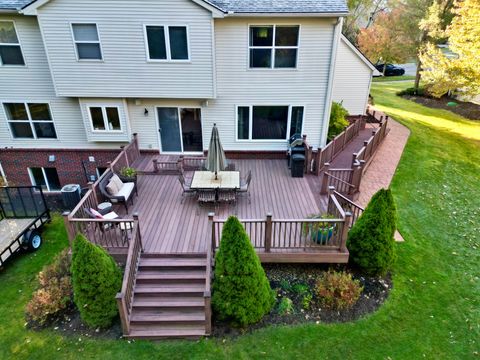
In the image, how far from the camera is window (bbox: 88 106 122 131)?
42.5 ft

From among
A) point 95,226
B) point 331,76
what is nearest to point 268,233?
point 95,226

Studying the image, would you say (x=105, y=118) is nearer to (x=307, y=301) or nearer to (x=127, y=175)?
(x=127, y=175)

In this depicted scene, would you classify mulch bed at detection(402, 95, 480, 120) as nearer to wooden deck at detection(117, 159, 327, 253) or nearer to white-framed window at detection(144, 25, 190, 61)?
wooden deck at detection(117, 159, 327, 253)

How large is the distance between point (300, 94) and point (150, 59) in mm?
6059

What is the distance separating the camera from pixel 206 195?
976 centimetres

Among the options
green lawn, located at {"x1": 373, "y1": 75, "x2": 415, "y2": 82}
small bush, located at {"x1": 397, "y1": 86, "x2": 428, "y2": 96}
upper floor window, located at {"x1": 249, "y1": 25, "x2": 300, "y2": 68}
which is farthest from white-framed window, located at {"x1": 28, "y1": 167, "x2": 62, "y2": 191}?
green lawn, located at {"x1": 373, "y1": 75, "x2": 415, "y2": 82}

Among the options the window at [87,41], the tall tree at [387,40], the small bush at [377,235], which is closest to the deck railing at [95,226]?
the window at [87,41]

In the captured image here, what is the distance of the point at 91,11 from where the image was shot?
10.9 meters

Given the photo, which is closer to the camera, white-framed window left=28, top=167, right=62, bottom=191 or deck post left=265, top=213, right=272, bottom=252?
deck post left=265, top=213, right=272, bottom=252

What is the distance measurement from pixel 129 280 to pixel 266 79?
29.9 feet

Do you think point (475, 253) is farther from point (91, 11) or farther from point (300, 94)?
point (91, 11)

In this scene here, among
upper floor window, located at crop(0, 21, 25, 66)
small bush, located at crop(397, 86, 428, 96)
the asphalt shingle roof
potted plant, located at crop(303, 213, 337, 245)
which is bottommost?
potted plant, located at crop(303, 213, 337, 245)

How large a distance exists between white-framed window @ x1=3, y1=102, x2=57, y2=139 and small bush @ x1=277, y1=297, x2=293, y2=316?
478 inches

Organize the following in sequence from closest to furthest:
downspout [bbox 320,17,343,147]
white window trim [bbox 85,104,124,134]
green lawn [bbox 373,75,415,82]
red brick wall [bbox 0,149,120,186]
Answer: downspout [bbox 320,17,343,147]
white window trim [bbox 85,104,124,134]
red brick wall [bbox 0,149,120,186]
green lawn [bbox 373,75,415,82]
